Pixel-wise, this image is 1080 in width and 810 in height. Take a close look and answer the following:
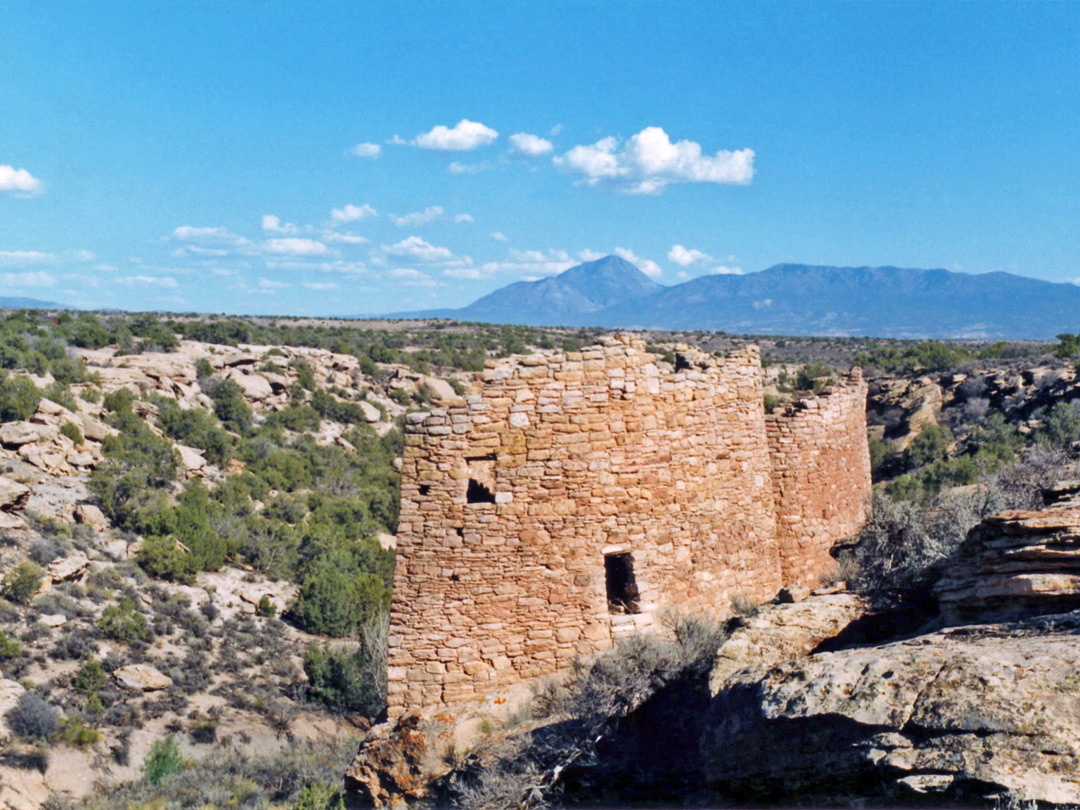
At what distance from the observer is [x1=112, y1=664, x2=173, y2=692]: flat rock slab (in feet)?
53.7

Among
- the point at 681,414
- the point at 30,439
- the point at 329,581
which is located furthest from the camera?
the point at 30,439

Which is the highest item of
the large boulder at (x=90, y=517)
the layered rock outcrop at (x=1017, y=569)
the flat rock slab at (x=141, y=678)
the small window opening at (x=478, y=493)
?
the small window opening at (x=478, y=493)

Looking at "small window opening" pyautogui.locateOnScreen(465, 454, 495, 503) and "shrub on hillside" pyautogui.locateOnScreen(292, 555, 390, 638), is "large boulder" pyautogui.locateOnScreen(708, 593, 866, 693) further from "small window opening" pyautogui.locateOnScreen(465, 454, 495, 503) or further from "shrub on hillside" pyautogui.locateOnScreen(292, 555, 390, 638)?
"shrub on hillside" pyautogui.locateOnScreen(292, 555, 390, 638)

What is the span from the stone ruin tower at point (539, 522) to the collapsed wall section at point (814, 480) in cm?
196

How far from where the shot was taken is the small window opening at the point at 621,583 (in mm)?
8000

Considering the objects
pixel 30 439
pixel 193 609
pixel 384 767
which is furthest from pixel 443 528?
pixel 30 439

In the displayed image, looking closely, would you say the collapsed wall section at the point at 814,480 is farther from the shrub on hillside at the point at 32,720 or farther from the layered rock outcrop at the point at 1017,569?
the shrub on hillside at the point at 32,720

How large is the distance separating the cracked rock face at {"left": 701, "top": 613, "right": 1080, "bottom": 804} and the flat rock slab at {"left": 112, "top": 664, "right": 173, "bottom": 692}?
1396cm

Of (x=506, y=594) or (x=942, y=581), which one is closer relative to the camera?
(x=942, y=581)

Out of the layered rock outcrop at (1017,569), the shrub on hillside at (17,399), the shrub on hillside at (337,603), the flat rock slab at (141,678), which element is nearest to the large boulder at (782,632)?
the layered rock outcrop at (1017,569)

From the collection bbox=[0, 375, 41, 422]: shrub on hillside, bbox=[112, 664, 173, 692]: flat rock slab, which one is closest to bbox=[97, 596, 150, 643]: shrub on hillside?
bbox=[112, 664, 173, 692]: flat rock slab

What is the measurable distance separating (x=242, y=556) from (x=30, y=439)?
6315mm

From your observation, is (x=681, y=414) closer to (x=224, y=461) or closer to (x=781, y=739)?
(x=781, y=739)

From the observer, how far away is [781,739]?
17.3 feet
